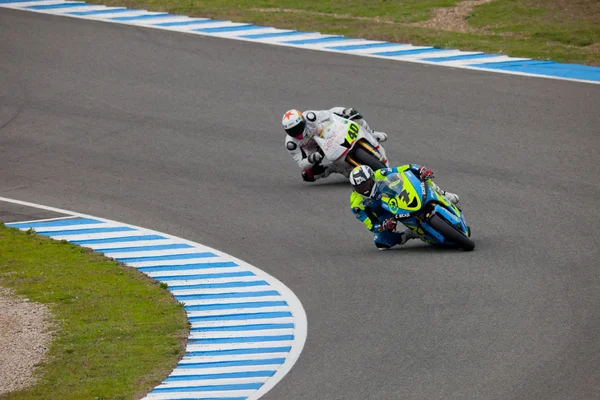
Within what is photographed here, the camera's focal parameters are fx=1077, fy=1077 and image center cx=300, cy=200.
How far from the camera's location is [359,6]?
3164 centimetres

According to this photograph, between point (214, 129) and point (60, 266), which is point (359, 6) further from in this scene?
point (60, 266)

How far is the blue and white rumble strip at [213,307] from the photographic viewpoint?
12.7 m

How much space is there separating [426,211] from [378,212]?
978 millimetres

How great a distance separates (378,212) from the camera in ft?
56.0

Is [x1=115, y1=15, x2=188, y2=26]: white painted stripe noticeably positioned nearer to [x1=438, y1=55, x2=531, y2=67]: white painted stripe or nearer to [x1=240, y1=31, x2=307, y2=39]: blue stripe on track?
[x1=240, y1=31, x2=307, y2=39]: blue stripe on track

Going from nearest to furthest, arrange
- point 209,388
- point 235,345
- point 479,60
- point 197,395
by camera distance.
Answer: point 197,395 < point 209,388 < point 235,345 < point 479,60

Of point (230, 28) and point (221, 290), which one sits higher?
point (230, 28)

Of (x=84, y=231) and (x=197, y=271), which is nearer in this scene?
(x=197, y=271)

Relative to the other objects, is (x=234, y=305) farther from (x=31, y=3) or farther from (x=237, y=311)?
(x=31, y=3)

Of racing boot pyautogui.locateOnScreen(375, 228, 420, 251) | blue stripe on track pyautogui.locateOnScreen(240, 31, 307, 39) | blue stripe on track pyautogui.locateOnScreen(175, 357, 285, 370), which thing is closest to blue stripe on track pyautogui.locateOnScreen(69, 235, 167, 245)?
racing boot pyautogui.locateOnScreen(375, 228, 420, 251)

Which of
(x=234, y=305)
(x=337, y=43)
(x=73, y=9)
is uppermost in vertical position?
(x=73, y=9)

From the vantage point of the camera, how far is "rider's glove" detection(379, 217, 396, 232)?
54.0ft

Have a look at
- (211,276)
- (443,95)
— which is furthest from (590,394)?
(443,95)

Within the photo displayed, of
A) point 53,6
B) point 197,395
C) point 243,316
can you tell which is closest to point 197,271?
point 243,316
